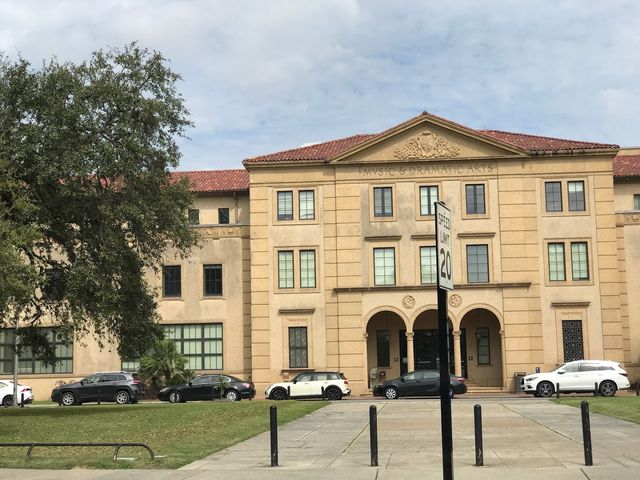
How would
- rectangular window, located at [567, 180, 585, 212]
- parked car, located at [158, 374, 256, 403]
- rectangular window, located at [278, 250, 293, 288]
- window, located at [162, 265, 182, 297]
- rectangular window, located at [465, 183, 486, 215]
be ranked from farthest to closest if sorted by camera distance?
window, located at [162, 265, 182, 297], rectangular window, located at [278, 250, 293, 288], rectangular window, located at [465, 183, 486, 215], rectangular window, located at [567, 180, 585, 212], parked car, located at [158, 374, 256, 403]

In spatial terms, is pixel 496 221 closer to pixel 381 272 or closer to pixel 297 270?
pixel 381 272

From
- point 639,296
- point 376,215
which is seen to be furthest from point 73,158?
point 639,296

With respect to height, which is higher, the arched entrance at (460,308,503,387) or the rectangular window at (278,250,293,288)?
the rectangular window at (278,250,293,288)

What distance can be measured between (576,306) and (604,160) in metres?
7.89

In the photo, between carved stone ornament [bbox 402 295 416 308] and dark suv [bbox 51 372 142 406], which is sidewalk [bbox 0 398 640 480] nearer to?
dark suv [bbox 51 372 142 406]

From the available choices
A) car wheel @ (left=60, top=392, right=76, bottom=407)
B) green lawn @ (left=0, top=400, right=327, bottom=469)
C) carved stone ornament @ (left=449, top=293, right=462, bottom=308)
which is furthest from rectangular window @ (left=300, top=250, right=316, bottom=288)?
green lawn @ (left=0, top=400, right=327, bottom=469)

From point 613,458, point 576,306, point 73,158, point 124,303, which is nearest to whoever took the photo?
point 613,458

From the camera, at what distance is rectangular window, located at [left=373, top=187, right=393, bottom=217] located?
148 ft

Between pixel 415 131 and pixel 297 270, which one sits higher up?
pixel 415 131

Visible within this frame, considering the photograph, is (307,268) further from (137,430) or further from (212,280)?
(137,430)

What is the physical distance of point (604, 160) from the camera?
44406 millimetres

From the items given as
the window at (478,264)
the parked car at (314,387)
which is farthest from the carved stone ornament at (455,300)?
the parked car at (314,387)

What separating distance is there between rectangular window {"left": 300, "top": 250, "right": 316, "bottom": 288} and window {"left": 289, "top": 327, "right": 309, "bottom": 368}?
7.94 ft

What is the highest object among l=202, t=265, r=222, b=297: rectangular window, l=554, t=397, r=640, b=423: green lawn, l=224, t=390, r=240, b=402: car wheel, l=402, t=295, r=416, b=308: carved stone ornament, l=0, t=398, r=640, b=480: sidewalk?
l=202, t=265, r=222, b=297: rectangular window
